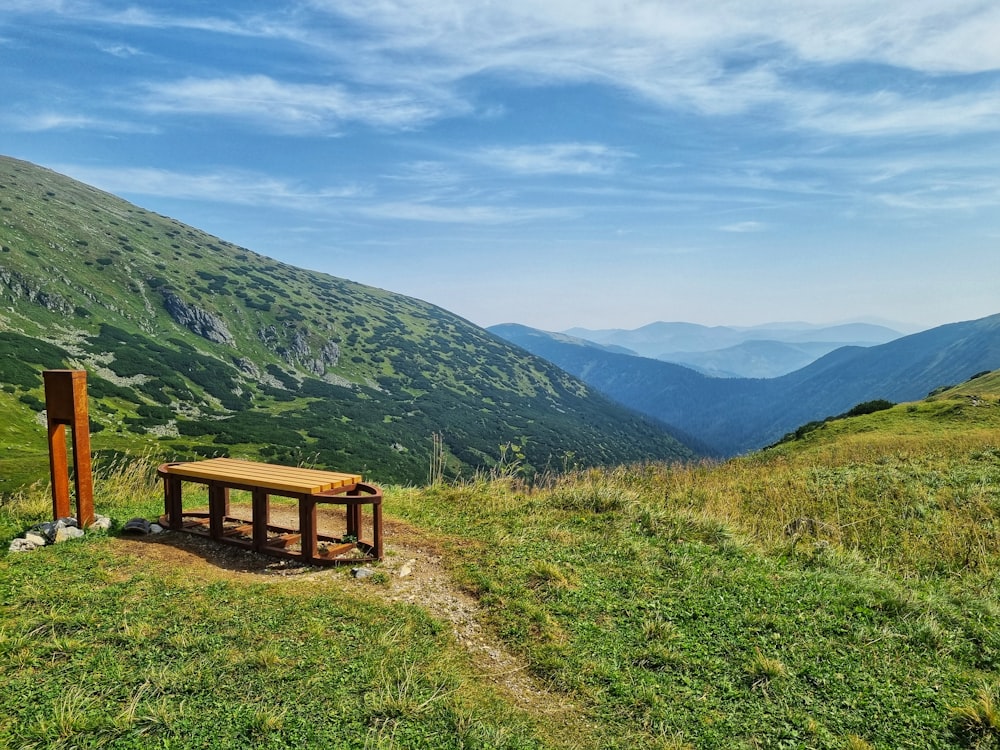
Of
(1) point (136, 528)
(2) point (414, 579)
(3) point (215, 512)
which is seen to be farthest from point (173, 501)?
(2) point (414, 579)

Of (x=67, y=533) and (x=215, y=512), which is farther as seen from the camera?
(x=215, y=512)

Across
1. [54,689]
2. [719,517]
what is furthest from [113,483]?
[719,517]

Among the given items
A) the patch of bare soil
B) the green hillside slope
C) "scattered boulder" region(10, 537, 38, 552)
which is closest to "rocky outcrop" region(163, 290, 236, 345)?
the green hillside slope

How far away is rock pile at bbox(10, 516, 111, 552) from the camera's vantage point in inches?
303

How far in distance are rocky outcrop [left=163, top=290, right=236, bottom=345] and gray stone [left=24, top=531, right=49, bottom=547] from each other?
13162 cm

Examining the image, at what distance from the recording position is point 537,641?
18.9 feet

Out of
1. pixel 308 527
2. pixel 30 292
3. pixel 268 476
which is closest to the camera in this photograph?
pixel 308 527

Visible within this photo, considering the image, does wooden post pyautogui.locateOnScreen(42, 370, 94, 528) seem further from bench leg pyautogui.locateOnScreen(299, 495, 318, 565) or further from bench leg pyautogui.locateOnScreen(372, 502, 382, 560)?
bench leg pyautogui.locateOnScreen(372, 502, 382, 560)

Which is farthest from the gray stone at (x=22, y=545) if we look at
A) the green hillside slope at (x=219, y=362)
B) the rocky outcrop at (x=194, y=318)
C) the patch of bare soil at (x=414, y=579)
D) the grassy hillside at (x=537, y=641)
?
the rocky outcrop at (x=194, y=318)

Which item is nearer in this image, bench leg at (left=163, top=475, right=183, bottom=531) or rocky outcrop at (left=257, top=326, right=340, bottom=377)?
bench leg at (left=163, top=475, right=183, bottom=531)

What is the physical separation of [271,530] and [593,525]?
17.9 feet

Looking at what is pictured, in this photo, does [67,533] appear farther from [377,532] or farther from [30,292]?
[30,292]

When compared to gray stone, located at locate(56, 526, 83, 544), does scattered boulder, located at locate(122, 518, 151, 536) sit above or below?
below

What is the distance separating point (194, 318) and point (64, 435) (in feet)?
438
